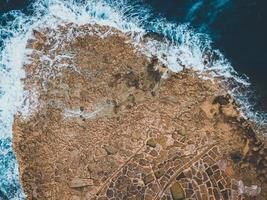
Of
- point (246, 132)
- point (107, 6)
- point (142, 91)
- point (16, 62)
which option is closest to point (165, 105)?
point (142, 91)

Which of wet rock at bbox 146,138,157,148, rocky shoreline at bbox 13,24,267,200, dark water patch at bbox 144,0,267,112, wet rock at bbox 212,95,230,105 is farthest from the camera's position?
dark water patch at bbox 144,0,267,112

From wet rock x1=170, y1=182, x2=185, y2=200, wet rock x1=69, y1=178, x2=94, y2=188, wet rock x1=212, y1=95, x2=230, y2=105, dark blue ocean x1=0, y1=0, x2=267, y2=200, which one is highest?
dark blue ocean x1=0, y1=0, x2=267, y2=200

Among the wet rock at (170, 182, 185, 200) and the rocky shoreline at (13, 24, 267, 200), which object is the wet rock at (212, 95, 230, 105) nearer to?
the rocky shoreline at (13, 24, 267, 200)

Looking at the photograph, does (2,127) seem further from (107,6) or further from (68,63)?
(107,6)

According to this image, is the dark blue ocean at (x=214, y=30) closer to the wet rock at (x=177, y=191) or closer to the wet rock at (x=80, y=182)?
the wet rock at (x=80, y=182)

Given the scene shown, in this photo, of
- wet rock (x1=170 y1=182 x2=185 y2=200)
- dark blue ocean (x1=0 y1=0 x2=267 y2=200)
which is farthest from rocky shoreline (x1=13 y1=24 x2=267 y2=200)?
dark blue ocean (x1=0 y1=0 x2=267 y2=200)

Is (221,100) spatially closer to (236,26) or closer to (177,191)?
(236,26)

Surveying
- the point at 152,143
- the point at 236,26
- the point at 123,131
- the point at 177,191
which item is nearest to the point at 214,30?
the point at 236,26
